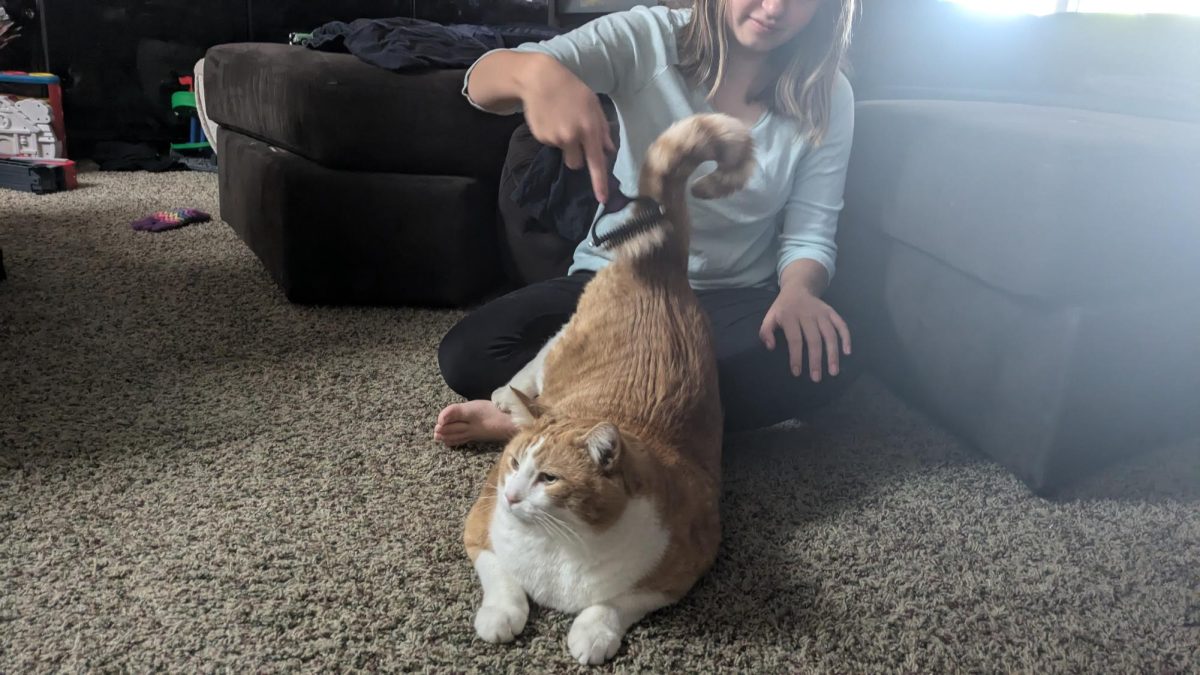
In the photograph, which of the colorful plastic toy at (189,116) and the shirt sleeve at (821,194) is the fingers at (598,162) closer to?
the shirt sleeve at (821,194)

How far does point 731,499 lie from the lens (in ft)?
3.49

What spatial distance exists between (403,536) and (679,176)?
0.51m

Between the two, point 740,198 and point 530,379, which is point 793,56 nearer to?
point 740,198

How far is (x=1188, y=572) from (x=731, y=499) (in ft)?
1.74

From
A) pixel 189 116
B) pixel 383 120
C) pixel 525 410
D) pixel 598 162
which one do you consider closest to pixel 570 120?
pixel 598 162

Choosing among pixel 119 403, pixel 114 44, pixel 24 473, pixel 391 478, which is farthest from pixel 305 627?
pixel 114 44

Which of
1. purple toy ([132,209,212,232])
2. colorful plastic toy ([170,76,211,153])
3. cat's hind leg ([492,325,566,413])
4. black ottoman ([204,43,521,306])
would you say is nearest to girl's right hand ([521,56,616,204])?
cat's hind leg ([492,325,566,413])

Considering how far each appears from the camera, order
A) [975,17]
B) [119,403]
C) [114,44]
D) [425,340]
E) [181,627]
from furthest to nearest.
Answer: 1. [114,44]
2. [975,17]
3. [425,340]
4. [119,403]
5. [181,627]

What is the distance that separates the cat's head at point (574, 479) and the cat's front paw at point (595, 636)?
0.09m

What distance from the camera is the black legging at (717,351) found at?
1.14 m

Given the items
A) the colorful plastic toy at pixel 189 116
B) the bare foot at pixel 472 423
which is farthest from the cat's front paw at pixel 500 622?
the colorful plastic toy at pixel 189 116

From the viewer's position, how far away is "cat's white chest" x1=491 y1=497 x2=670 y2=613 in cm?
79

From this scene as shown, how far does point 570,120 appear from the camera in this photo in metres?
0.78

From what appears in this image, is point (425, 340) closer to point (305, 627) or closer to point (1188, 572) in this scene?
point (305, 627)
